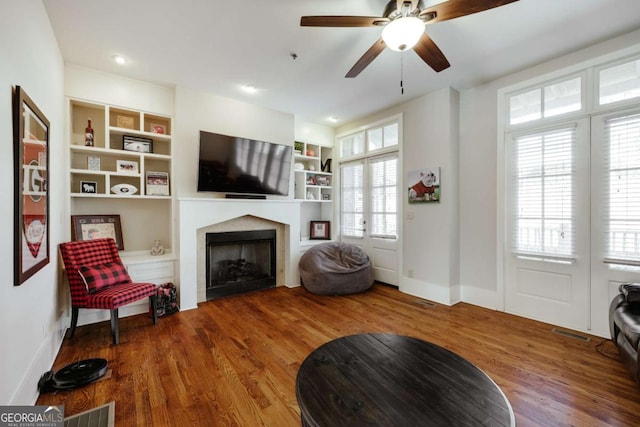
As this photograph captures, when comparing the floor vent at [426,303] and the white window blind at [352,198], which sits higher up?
the white window blind at [352,198]

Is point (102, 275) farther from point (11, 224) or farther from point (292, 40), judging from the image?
point (292, 40)

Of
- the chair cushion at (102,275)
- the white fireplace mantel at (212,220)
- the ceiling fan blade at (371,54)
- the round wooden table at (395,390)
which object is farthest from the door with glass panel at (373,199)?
the chair cushion at (102,275)

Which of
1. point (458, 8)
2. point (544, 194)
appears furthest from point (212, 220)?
point (544, 194)

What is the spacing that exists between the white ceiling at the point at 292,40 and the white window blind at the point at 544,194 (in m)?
0.89

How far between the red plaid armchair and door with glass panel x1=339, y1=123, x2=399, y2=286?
3.24 m

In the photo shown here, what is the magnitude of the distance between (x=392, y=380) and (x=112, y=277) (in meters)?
2.91

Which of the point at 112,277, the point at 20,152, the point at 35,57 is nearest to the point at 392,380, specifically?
the point at 20,152

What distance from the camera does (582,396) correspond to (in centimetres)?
181

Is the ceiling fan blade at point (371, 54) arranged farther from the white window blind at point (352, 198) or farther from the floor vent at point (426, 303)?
the floor vent at point (426, 303)

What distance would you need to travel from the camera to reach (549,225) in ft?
Answer: 9.79

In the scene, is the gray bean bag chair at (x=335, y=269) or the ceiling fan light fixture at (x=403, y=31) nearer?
the ceiling fan light fixture at (x=403, y=31)

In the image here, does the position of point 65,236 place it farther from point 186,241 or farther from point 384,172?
point 384,172

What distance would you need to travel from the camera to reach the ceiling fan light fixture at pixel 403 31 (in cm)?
175

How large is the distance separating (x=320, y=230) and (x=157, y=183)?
2.84 metres
